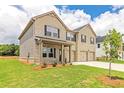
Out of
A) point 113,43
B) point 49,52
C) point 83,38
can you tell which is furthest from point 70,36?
point 113,43

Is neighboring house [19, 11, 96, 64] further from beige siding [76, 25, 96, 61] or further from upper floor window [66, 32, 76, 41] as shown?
beige siding [76, 25, 96, 61]

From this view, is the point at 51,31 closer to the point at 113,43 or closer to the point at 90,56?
the point at 90,56

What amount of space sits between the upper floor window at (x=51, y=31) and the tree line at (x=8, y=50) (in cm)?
1323

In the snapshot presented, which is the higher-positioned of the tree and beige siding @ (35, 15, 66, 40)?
beige siding @ (35, 15, 66, 40)

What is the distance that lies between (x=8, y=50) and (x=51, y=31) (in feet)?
45.8

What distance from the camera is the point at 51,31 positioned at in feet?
84.2

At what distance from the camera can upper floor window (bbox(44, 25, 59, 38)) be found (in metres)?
24.8

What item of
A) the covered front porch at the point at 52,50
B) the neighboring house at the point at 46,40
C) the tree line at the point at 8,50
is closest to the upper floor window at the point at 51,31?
the neighboring house at the point at 46,40

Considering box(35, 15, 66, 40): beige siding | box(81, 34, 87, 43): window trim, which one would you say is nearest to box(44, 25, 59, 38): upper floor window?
box(35, 15, 66, 40): beige siding

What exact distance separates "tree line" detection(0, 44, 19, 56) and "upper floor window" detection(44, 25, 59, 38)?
1323cm

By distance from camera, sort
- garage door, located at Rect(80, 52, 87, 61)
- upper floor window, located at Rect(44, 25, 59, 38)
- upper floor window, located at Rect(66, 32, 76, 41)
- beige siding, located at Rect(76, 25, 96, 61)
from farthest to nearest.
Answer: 1. garage door, located at Rect(80, 52, 87, 61)
2. beige siding, located at Rect(76, 25, 96, 61)
3. upper floor window, located at Rect(66, 32, 76, 41)
4. upper floor window, located at Rect(44, 25, 59, 38)

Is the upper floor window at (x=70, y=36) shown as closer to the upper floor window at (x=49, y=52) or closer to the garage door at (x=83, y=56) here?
the garage door at (x=83, y=56)

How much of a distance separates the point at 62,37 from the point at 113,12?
9.71 m
